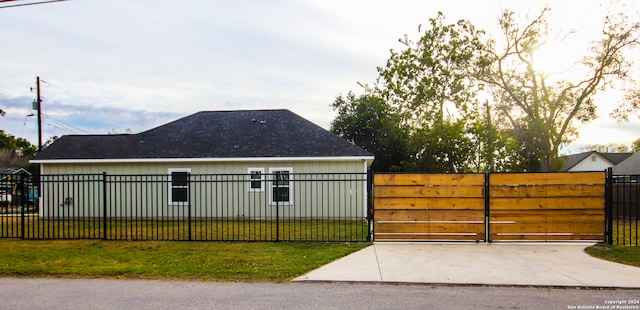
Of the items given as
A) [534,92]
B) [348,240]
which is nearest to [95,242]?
[348,240]

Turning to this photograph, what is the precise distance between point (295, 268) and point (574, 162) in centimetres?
5616

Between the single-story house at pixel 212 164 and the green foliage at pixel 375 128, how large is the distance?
51.9 feet

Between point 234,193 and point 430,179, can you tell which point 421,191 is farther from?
point 234,193

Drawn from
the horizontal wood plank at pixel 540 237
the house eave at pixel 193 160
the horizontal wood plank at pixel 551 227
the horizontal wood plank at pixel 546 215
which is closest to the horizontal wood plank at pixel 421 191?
the horizontal wood plank at pixel 546 215

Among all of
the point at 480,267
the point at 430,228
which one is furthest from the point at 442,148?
the point at 480,267

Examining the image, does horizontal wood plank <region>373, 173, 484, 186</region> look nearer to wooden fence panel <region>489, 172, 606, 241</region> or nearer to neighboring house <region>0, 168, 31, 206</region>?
wooden fence panel <region>489, 172, 606, 241</region>

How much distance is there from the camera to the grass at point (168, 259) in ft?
24.3

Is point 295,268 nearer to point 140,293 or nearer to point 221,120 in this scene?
point 140,293

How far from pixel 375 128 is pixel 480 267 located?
2992cm

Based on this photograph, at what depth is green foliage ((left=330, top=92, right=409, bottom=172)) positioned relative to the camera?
114 feet

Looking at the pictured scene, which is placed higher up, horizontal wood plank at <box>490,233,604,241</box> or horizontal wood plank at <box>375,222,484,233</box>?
horizontal wood plank at <box>375,222,484,233</box>

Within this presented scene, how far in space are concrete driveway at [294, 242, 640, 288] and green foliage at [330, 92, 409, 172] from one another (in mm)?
23339

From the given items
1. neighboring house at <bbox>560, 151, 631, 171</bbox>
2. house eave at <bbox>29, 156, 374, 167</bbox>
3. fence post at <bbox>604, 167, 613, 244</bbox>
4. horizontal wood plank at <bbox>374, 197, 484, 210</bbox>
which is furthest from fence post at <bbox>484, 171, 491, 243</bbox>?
neighboring house at <bbox>560, 151, 631, 171</bbox>

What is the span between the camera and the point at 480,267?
7934mm
